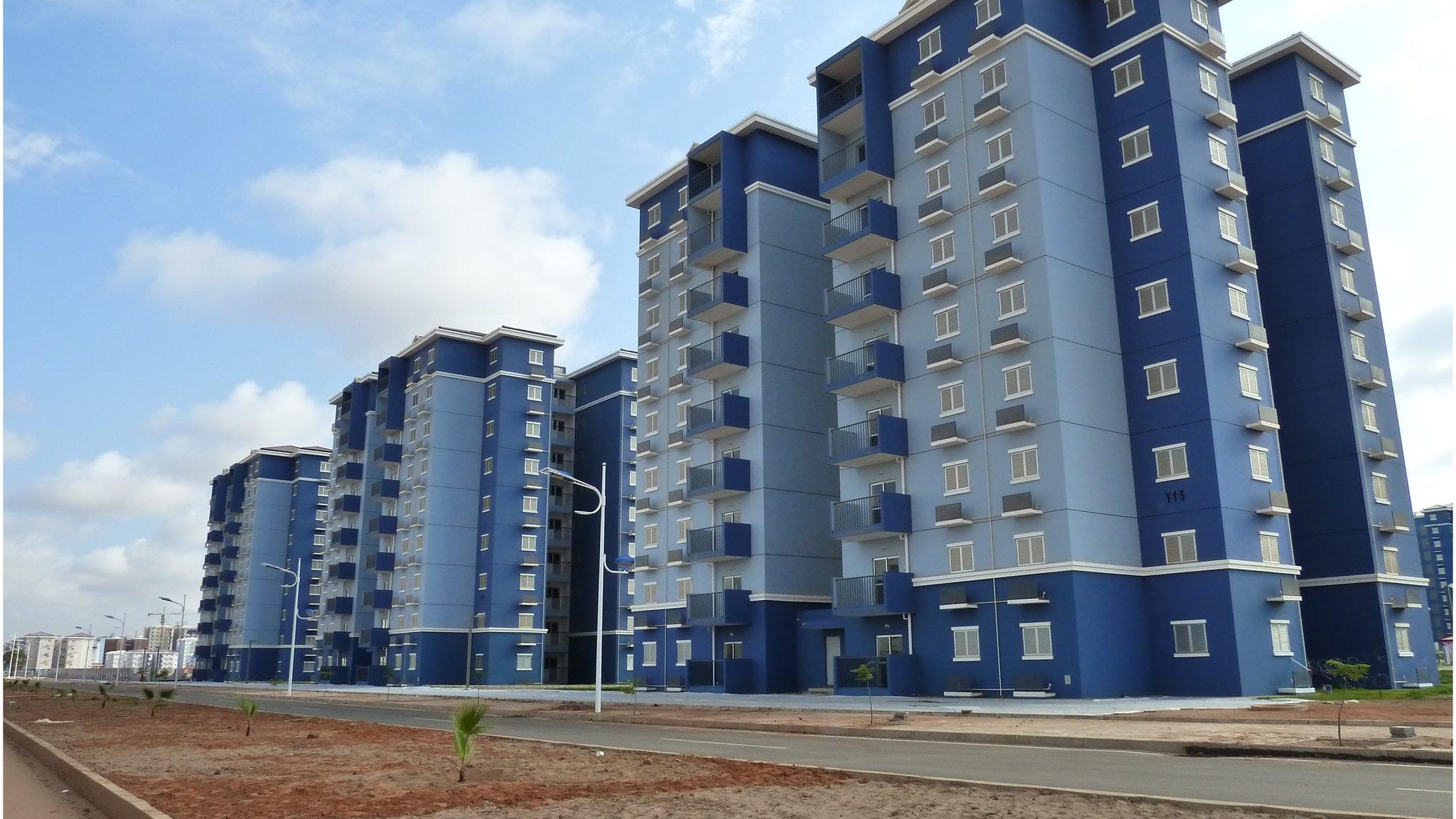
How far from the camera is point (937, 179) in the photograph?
1938 inches

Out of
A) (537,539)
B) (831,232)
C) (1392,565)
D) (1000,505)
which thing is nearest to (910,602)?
(1000,505)

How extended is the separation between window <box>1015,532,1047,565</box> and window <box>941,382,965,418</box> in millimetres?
6488

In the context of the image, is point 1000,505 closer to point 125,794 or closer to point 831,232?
point 831,232

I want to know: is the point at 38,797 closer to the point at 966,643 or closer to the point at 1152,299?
the point at 966,643

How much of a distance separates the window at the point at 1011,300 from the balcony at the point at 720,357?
15.9 m

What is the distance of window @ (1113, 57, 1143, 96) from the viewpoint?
46.1m

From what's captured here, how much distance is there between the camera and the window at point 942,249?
47906 millimetres

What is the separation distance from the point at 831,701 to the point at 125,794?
30.9m

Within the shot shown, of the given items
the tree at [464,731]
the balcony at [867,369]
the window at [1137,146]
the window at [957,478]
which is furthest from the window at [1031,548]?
the tree at [464,731]

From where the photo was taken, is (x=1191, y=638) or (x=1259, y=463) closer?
(x=1191, y=638)

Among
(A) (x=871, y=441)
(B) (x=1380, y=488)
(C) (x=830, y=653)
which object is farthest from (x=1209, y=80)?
(C) (x=830, y=653)

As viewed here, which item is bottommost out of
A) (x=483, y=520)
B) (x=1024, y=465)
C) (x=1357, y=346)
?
(x=1024, y=465)

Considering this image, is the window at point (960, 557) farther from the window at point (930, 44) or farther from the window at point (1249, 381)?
the window at point (930, 44)

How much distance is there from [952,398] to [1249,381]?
11.7 meters
